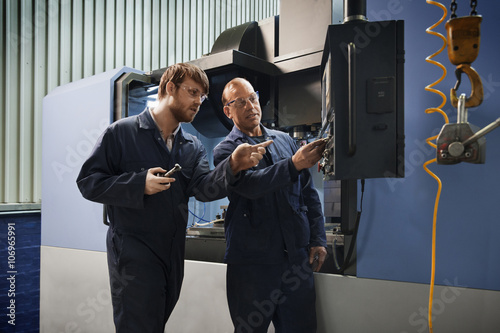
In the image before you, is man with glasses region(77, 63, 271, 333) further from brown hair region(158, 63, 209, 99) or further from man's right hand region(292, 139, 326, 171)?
man's right hand region(292, 139, 326, 171)

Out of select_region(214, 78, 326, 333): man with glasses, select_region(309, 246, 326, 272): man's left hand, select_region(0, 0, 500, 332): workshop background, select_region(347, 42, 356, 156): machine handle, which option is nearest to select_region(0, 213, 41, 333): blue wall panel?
select_region(0, 0, 500, 332): workshop background

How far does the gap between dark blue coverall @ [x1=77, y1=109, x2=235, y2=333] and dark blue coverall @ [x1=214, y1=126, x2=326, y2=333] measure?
0.13 m

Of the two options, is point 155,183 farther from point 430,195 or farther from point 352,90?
point 430,195

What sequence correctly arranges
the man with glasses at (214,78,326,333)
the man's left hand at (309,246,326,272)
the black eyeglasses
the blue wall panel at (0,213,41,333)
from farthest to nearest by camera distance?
the blue wall panel at (0,213,41,333)
the black eyeglasses
the man's left hand at (309,246,326,272)
the man with glasses at (214,78,326,333)

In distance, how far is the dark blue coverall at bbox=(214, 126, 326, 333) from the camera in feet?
5.37

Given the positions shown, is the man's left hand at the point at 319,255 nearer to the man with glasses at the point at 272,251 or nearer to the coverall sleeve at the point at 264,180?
the man with glasses at the point at 272,251

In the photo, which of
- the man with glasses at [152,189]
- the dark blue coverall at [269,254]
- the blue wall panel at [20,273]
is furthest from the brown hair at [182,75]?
the blue wall panel at [20,273]

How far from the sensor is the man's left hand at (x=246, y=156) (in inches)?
61.6

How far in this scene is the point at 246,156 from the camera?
1593mm

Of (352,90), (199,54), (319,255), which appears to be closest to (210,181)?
(319,255)

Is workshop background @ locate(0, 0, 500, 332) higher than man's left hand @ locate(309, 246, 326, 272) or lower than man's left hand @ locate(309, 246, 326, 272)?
higher

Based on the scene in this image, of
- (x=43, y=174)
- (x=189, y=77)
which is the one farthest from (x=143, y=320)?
(x=43, y=174)

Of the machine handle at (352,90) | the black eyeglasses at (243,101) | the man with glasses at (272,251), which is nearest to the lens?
the machine handle at (352,90)

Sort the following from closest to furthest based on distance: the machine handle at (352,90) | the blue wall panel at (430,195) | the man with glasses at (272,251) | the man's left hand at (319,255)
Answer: the machine handle at (352,90), the blue wall panel at (430,195), the man with glasses at (272,251), the man's left hand at (319,255)
